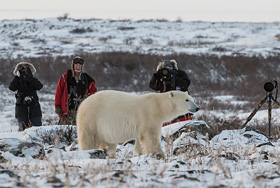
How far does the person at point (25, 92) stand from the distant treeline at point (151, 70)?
1675cm

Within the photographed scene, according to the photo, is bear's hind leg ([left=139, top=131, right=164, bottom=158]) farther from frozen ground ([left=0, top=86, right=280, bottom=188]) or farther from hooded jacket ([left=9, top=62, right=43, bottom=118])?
hooded jacket ([left=9, top=62, right=43, bottom=118])

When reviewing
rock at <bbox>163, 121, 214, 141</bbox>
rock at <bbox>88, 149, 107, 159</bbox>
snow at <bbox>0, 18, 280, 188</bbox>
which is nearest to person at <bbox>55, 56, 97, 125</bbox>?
snow at <bbox>0, 18, 280, 188</bbox>

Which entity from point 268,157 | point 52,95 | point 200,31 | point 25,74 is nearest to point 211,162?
point 268,157

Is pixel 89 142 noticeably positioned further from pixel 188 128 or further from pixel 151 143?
pixel 188 128

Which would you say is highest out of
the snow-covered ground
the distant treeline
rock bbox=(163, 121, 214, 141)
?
the snow-covered ground

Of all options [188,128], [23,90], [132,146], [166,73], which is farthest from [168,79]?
[23,90]

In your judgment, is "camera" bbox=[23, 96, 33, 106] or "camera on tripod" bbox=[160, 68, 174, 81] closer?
"camera on tripod" bbox=[160, 68, 174, 81]

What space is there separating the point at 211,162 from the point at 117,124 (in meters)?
1.28

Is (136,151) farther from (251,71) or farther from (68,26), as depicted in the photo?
(68,26)

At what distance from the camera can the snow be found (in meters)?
2.77

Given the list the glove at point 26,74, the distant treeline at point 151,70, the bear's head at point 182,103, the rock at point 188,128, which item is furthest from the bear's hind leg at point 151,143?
the distant treeline at point 151,70

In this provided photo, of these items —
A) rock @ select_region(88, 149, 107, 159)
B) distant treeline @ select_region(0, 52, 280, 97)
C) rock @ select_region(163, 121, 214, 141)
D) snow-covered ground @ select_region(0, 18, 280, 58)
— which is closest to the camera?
rock @ select_region(88, 149, 107, 159)

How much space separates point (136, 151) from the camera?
182 inches

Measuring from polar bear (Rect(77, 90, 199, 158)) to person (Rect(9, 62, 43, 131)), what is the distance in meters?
2.49
